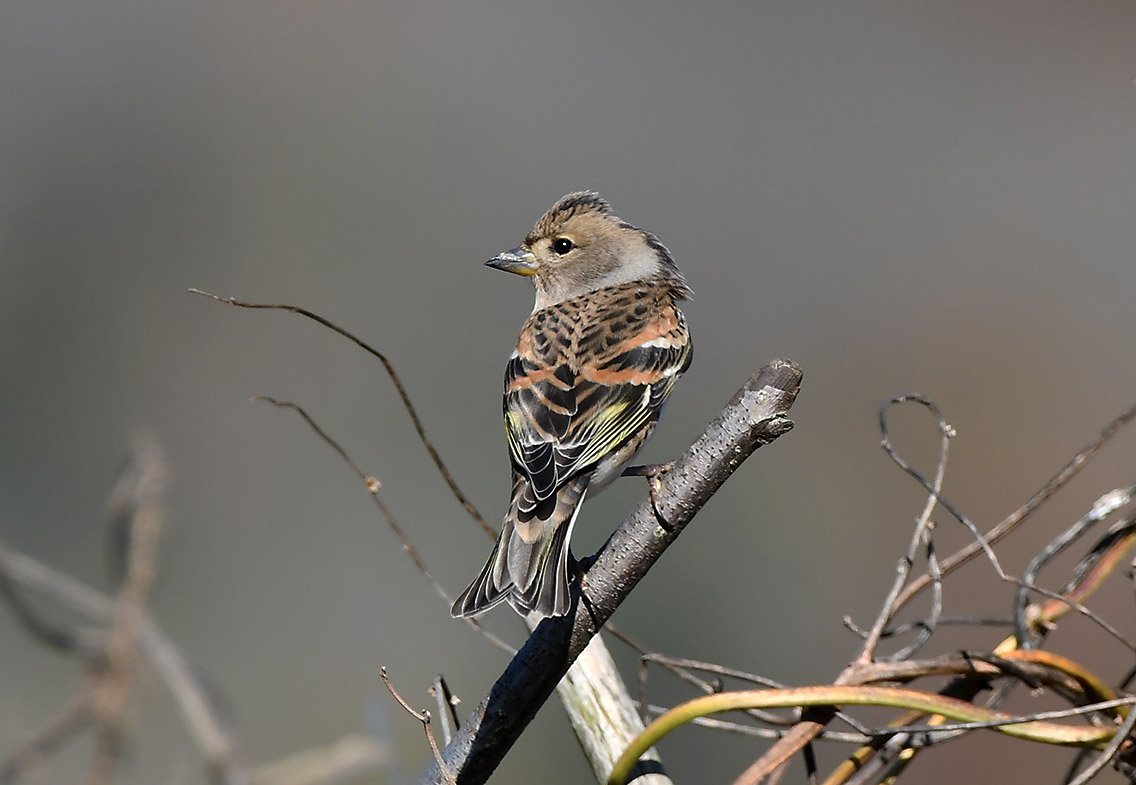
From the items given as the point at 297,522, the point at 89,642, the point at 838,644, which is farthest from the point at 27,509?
the point at 89,642

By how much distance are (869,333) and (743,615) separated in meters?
1.59

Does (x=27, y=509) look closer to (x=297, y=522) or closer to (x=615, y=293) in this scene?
(x=297, y=522)

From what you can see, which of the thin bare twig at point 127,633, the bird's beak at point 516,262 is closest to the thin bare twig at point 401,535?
the thin bare twig at point 127,633

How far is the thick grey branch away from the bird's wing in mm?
675

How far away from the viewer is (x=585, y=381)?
9.25 ft

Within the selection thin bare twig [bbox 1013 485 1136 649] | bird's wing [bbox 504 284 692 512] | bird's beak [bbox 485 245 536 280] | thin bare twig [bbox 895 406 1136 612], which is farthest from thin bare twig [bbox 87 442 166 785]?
bird's beak [bbox 485 245 536 280]

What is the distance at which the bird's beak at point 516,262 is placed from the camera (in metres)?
3.78

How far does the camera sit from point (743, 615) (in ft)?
15.4

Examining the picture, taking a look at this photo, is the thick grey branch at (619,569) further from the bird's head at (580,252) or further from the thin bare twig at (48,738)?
the bird's head at (580,252)

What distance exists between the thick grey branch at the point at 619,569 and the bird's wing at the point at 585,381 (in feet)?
2.21

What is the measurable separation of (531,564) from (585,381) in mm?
795

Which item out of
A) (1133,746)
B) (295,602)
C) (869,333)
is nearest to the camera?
(1133,746)

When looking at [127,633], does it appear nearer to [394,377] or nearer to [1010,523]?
[394,377]

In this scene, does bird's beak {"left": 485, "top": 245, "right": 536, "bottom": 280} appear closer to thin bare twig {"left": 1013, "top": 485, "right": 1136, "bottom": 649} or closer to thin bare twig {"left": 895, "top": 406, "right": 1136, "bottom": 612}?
thin bare twig {"left": 895, "top": 406, "right": 1136, "bottom": 612}
